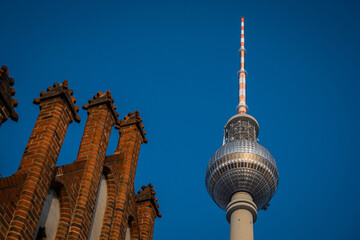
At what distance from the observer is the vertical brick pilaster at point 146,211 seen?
14021 millimetres

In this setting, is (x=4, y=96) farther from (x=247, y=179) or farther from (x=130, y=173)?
(x=247, y=179)

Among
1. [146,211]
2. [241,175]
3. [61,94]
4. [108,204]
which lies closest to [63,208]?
[108,204]

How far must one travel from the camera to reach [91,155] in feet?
37.9

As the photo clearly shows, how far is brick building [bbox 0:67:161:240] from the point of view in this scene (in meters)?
9.10

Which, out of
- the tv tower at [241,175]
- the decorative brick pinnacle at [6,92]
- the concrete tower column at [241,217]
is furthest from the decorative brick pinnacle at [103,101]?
the tv tower at [241,175]

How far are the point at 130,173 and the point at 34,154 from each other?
3738 mm

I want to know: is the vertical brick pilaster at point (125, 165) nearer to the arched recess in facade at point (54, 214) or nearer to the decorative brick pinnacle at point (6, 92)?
the arched recess in facade at point (54, 214)

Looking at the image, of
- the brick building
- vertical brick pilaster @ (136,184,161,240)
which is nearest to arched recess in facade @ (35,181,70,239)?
→ the brick building

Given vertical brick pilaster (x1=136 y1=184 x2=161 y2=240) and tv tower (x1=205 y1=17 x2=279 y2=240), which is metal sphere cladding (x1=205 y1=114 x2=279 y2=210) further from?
vertical brick pilaster (x1=136 y1=184 x2=161 y2=240)

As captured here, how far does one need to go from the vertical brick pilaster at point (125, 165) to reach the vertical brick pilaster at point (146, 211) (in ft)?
4.57

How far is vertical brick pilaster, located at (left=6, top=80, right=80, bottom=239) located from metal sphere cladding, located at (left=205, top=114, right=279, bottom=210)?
66164 millimetres

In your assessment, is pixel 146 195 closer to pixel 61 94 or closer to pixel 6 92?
pixel 61 94

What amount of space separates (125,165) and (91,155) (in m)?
1.72

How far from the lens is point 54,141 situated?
34.0ft
